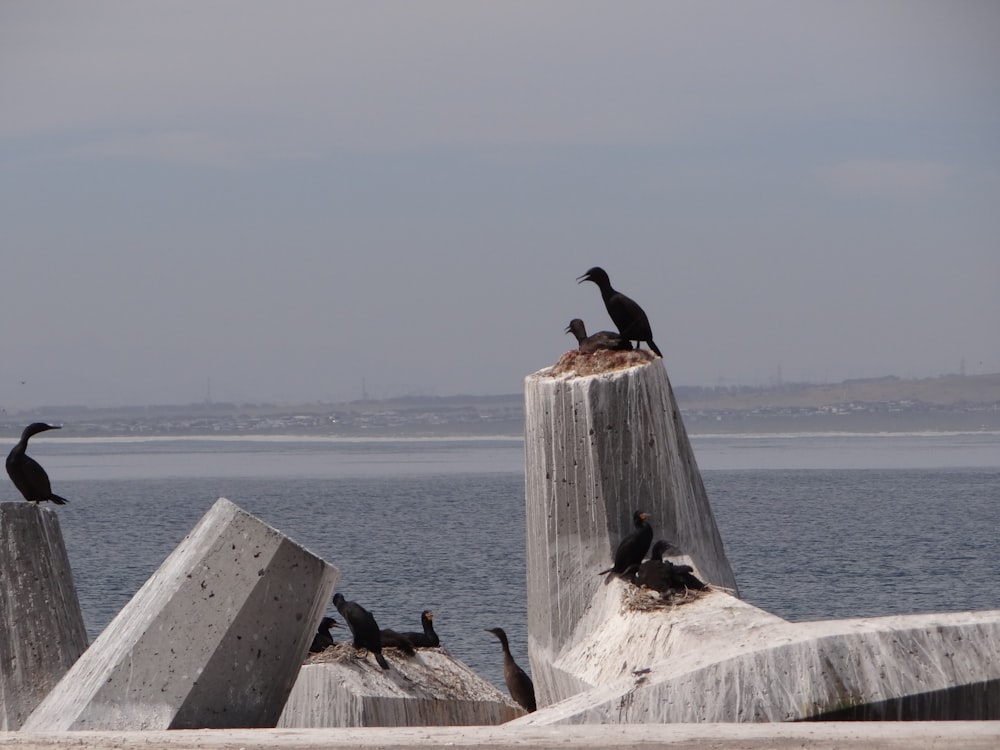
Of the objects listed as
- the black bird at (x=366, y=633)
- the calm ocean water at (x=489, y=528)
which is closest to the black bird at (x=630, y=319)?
the black bird at (x=366, y=633)

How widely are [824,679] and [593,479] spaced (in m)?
2.58

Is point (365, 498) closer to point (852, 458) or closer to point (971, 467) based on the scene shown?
point (971, 467)

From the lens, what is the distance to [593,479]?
8.95 meters

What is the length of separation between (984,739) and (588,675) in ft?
10.2

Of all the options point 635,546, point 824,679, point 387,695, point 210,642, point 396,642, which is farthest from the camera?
point 396,642

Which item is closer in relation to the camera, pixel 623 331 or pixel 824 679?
pixel 824 679

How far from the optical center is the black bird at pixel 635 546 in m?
8.55

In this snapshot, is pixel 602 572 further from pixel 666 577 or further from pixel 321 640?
pixel 321 640

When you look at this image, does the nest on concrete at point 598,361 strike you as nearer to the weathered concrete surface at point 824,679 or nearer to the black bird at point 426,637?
the weathered concrete surface at point 824,679

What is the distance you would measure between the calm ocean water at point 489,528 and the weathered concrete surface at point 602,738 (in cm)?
1079

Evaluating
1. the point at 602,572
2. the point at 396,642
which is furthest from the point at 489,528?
the point at 602,572

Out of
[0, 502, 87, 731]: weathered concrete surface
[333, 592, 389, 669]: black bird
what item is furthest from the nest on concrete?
[0, 502, 87, 731]: weathered concrete surface

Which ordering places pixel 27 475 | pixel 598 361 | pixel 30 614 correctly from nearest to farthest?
pixel 30 614 < pixel 598 361 < pixel 27 475

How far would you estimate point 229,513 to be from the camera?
7.55 metres
